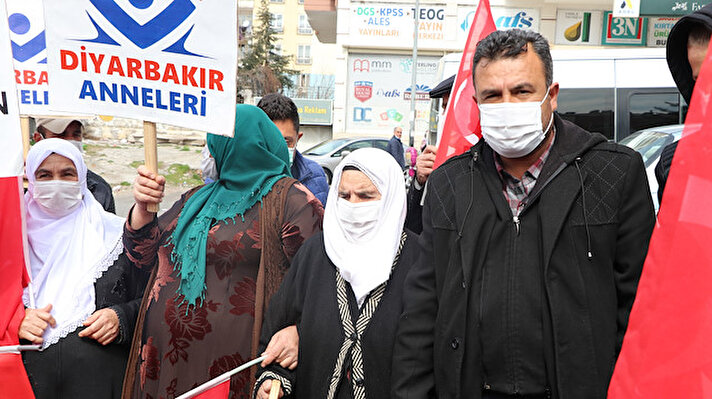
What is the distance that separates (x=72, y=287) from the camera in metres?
2.80

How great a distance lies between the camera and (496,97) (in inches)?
82.0

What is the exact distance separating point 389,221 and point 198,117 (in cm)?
85

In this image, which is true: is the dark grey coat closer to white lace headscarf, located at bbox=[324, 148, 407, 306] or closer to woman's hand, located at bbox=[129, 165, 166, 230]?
white lace headscarf, located at bbox=[324, 148, 407, 306]

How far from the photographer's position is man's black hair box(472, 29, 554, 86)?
2.04 metres

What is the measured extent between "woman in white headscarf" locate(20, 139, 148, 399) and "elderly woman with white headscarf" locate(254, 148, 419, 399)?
0.78 metres

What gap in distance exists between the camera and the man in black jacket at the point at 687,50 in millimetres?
Result: 2014

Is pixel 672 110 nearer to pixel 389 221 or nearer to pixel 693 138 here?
pixel 389 221

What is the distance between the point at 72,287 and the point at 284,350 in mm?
1048

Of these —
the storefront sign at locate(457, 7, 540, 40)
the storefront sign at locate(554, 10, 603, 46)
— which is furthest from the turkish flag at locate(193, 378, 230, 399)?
the storefront sign at locate(554, 10, 603, 46)

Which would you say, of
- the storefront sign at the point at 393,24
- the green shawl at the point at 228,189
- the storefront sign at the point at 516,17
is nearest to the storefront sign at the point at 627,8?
the storefront sign at the point at 516,17

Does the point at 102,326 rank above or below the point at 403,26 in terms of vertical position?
below

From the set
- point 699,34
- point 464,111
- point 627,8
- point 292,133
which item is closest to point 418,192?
point 464,111

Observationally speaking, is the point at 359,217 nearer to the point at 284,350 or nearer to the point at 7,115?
the point at 284,350

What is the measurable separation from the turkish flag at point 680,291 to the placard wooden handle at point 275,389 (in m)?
1.21
